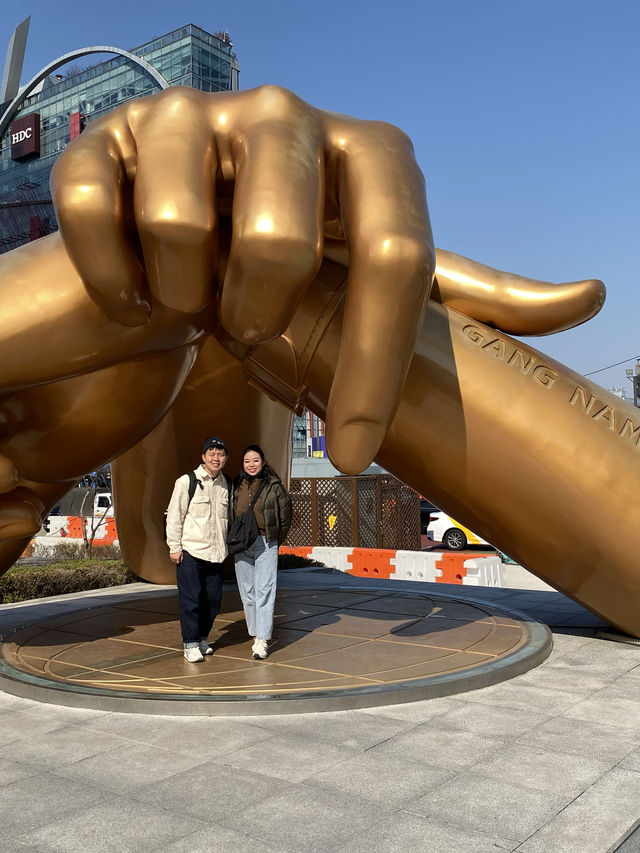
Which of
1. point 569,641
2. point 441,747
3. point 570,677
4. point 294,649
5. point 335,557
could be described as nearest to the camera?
point 441,747

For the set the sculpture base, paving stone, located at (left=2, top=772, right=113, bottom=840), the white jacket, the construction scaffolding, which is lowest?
paving stone, located at (left=2, top=772, right=113, bottom=840)

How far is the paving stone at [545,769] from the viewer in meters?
3.79

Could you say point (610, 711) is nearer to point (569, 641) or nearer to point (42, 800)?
point (569, 641)

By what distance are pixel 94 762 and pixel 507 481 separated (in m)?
3.42

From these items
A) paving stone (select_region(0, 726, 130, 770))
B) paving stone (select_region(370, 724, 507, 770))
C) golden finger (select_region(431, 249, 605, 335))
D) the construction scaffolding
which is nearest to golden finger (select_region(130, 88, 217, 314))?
golden finger (select_region(431, 249, 605, 335))

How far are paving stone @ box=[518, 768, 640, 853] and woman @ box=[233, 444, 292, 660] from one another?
2904 millimetres

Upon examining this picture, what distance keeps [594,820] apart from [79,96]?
57.4 meters

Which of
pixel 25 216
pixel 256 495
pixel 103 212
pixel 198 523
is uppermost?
pixel 25 216

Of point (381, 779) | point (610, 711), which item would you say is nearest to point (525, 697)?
point (610, 711)

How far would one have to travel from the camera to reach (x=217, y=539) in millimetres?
6168

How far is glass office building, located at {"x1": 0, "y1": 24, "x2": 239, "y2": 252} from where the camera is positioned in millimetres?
47844

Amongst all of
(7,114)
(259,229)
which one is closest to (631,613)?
(259,229)

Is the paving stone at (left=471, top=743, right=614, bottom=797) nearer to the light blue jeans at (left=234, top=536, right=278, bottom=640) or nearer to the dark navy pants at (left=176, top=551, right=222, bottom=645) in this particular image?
the light blue jeans at (left=234, top=536, right=278, bottom=640)

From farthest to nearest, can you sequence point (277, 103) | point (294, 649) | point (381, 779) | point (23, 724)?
point (294, 649), point (277, 103), point (23, 724), point (381, 779)
